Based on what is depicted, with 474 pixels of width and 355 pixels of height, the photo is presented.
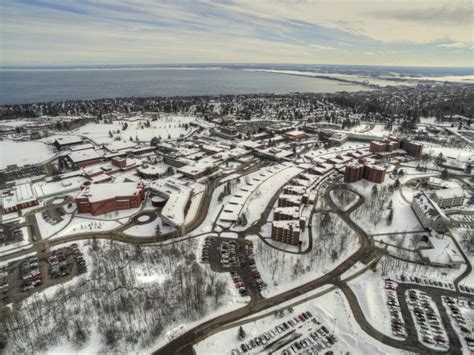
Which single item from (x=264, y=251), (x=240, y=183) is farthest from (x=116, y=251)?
(x=240, y=183)

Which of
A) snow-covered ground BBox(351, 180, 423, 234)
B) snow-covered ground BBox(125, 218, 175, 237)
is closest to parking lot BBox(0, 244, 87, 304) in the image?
snow-covered ground BBox(125, 218, 175, 237)

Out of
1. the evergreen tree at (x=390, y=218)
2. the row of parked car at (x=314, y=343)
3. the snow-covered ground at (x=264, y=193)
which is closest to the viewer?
the row of parked car at (x=314, y=343)

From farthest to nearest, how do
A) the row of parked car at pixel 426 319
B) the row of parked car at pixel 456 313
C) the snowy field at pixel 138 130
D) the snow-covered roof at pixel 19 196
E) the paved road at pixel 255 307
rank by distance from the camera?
1. the snowy field at pixel 138 130
2. the snow-covered roof at pixel 19 196
3. the row of parked car at pixel 456 313
4. the row of parked car at pixel 426 319
5. the paved road at pixel 255 307

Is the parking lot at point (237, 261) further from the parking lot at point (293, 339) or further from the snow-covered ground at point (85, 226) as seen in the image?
the snow-covered ground at point (85, 226)

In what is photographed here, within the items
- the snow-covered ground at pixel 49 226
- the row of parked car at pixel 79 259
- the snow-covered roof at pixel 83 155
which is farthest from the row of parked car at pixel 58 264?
the snow-covered roof at pixel 83 155

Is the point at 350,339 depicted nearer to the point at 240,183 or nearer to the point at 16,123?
the point at 240,183

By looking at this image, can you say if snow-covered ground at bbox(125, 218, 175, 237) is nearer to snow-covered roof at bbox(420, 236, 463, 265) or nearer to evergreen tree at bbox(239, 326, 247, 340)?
evergreen tree at bbox(239, 326, 247, 340)
